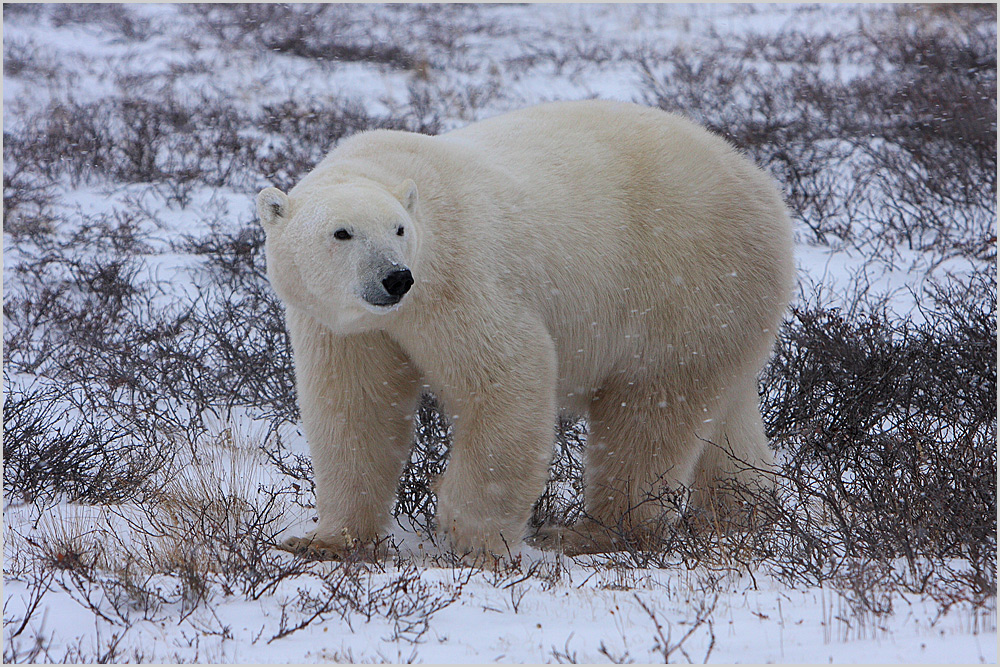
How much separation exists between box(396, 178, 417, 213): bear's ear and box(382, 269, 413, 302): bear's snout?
313mm

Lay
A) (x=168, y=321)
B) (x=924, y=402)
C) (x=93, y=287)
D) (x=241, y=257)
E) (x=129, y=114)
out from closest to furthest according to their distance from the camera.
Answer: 1. (x=924, y=402)
2. (x=168, y=321)
3. (x=93, y=287)
4. (x=241, y=257)
5. (x=129, y=114)

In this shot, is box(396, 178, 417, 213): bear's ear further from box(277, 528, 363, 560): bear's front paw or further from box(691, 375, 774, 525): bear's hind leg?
box(691, 375, 774, 525): bear's hind leg

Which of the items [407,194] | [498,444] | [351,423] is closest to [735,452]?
[498,444]

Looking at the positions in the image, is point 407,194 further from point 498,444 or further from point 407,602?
point 407,602

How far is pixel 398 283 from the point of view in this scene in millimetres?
2938

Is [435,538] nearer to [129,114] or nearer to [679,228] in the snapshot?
[679,228]

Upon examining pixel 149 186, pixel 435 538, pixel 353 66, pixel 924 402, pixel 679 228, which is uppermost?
pixel 353 66

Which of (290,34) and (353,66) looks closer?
(353,66)

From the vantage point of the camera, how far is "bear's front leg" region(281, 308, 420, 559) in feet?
11.3

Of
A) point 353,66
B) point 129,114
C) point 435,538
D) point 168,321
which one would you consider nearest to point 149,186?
point 129,114

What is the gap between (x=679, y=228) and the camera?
3.84m

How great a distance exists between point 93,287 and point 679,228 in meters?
4.53

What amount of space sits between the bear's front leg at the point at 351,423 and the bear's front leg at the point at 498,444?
23 cm

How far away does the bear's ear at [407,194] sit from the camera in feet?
10.3
